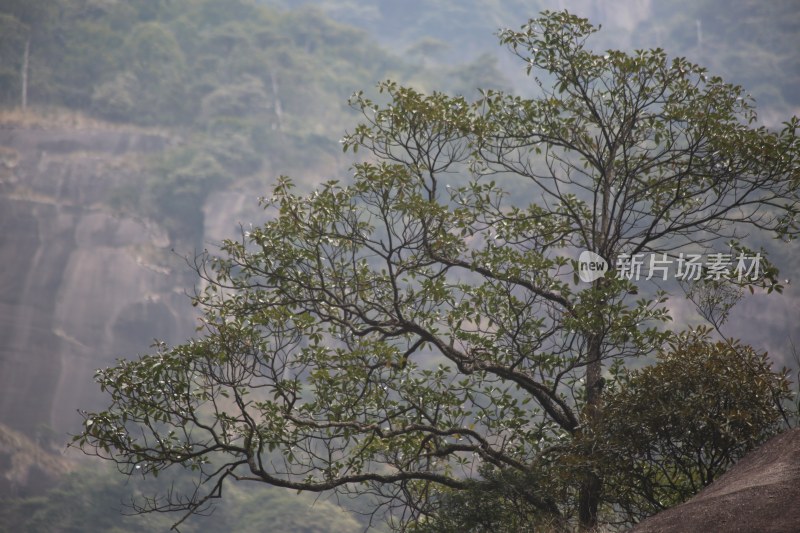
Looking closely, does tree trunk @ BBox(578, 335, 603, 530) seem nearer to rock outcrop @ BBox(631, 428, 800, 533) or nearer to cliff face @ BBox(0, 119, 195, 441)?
rock outcrop @ BBox(631, 428, 800, 533)

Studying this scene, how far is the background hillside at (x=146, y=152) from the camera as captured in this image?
36.6 m

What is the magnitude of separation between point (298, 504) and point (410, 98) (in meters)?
30.5

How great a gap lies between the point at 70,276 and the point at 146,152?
10538 mm

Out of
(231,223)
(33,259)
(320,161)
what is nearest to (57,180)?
(33,259)

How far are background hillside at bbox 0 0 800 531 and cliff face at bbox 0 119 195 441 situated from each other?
96 mm

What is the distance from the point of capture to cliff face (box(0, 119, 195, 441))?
38000 millimetres

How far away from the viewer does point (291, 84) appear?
179 ft

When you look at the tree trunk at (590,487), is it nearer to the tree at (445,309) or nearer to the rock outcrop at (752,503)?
the tree at (445,309)

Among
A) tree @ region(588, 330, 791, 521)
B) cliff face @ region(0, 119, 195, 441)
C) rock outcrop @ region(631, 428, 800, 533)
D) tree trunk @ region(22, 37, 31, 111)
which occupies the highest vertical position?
tree trunk @ region(22, 37, 31, 111)

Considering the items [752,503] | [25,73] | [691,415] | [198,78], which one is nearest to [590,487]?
[691,415]

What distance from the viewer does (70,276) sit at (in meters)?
41.8

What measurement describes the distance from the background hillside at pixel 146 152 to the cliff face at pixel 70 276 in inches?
3.8

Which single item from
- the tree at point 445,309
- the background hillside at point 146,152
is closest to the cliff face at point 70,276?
the background hillside at point 146,152

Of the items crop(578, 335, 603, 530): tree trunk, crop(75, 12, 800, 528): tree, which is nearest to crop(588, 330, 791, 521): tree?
crop(578, 335, 603, 530): tree trunk
